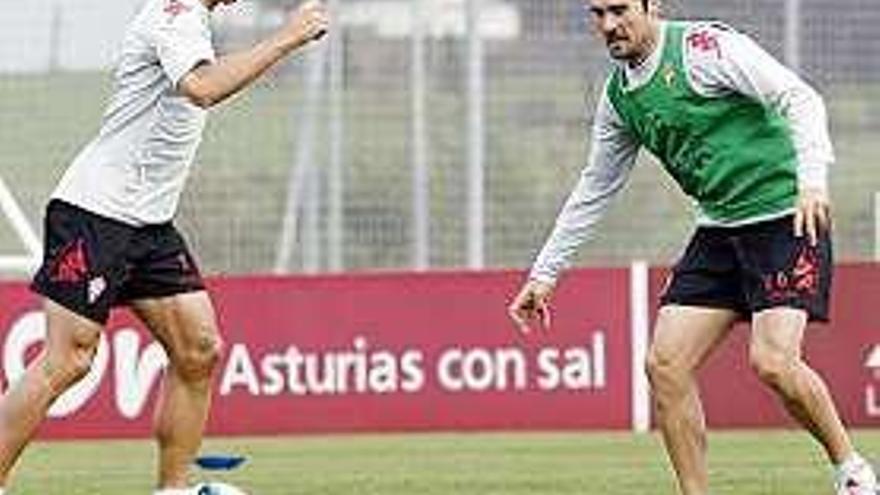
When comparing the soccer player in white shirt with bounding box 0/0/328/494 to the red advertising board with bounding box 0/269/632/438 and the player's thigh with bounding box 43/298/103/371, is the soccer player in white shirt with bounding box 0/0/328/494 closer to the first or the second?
the player's thigh with bounding box 43/298/103/371

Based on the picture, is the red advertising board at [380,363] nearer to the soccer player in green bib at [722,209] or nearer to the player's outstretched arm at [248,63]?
the soccer player in green bib at [722,209]

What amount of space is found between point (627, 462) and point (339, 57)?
10.1m

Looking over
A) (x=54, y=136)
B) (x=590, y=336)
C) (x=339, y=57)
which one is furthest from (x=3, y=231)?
(x=590, y=336)

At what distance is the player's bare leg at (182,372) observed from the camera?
41.6 ft

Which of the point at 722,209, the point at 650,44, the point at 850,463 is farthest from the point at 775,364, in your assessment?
the point at 650,44

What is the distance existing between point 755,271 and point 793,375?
1.50 ft

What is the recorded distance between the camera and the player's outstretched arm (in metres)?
11.6

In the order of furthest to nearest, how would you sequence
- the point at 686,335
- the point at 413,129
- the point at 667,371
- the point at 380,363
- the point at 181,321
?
the point at 413,129 → the point at 380,363 → the point at 181,321 → the point at 686,335 → the point at 667,371

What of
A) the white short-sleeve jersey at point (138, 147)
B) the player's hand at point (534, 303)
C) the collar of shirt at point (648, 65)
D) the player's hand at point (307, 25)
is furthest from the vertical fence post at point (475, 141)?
the player's hand at point (307, 25)

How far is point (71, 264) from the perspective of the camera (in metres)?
12.4

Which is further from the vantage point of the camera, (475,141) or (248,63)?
(475,141)

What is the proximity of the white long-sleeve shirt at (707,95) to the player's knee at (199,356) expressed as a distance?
1.31 metres

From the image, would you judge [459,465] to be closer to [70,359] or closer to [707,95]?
[70,359]

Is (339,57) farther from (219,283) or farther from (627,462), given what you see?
(627,462)
